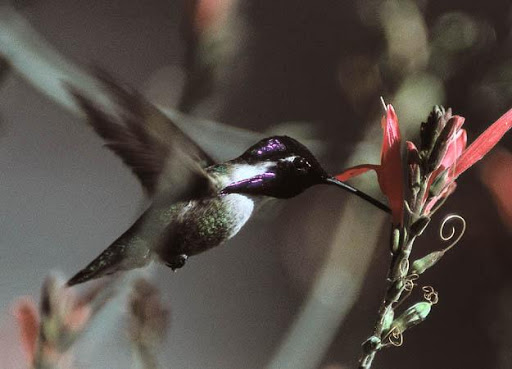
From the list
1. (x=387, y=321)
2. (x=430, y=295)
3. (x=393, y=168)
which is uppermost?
(x=393, y=168)

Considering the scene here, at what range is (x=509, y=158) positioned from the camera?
94cm

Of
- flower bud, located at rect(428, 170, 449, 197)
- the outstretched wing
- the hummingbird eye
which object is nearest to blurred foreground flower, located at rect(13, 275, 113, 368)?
the outstretched wing

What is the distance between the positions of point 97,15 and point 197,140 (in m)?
0.21

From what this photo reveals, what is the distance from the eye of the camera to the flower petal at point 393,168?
671mm

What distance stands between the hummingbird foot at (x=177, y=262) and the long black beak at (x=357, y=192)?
23cm

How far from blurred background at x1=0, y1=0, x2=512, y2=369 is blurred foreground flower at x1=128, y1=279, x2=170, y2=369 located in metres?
0.01

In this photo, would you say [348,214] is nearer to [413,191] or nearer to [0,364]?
[413,191]

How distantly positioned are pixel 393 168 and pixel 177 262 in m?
0.31

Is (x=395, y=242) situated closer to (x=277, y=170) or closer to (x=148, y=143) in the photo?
(x=277, y=170)

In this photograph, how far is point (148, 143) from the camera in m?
0.69

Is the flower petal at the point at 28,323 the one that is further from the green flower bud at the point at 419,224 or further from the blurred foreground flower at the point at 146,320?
the green flower bud at the point at 419,224

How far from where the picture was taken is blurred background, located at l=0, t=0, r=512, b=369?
758 millimetres

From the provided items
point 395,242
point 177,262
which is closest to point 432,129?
point 395,242

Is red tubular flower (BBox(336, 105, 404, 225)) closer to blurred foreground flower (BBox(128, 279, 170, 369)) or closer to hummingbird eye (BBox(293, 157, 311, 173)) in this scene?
hummingbird eye (BBox(293, 157, 311, 173))
